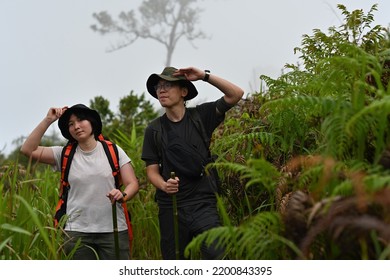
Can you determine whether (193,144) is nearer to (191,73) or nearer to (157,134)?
(157,134)

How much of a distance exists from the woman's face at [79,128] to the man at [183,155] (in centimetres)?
46

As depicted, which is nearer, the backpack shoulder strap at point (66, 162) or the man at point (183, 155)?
the man at point (183, 155)

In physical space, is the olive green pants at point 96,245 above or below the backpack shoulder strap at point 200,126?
below

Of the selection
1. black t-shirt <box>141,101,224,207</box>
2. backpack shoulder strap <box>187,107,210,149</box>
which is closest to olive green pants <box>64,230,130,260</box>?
black t-shirt <box>141,101,224,207</box>

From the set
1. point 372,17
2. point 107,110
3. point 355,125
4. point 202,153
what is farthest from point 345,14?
point 107,110

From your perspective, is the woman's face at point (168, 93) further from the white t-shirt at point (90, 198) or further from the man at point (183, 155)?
the white t-shirt at point (90, 198)

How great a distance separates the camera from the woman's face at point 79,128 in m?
4.26

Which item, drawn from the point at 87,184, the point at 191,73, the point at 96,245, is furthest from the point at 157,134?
the point at 96,245

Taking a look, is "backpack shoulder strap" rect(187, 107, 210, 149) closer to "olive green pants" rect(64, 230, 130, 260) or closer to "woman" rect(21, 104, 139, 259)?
"woman" rect(21, 104, 139, 259)

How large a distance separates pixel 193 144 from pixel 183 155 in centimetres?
12

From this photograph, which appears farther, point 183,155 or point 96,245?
point 96,245

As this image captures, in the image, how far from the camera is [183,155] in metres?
4.07

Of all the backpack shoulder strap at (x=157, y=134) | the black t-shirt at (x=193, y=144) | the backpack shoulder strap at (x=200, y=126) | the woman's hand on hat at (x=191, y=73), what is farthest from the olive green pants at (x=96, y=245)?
the woman's hand on hat at (x=191, y=73)
